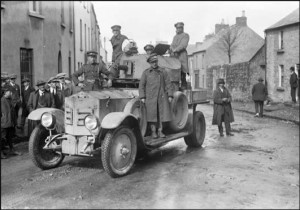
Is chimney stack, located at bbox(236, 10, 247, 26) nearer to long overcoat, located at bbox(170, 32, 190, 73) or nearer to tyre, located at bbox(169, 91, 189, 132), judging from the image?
long overcoat, located at bbox(170, 32, 190, 73)

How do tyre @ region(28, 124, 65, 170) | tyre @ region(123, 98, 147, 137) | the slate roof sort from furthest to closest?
the slate roof → tyre @ region(123, 98, 147, 137) → tyre @ region(28, 124, 65, 170)

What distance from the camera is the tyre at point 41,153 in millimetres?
7012

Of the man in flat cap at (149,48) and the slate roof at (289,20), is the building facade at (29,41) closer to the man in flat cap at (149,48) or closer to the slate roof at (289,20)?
the man in flat cap at (149,48)

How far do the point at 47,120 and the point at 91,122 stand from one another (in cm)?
98

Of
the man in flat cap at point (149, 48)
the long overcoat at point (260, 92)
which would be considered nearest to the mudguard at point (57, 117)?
the man in flat cap at point (149, 48)

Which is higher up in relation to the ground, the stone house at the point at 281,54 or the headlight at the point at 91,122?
the stone house at the point at 281,54

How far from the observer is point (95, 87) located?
7.82m

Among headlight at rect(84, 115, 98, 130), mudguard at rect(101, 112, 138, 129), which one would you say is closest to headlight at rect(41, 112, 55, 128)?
headlight at rect(84, 115, 98, 130)

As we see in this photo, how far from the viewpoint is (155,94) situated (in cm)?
775

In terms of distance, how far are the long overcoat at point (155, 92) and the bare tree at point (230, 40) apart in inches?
1368

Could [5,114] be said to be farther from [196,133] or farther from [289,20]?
[289,20]

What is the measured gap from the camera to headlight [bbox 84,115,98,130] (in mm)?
6539

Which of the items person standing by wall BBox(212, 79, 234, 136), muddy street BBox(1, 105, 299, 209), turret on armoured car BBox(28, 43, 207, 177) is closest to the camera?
muddy street BBox(1, 105, 299, 209)

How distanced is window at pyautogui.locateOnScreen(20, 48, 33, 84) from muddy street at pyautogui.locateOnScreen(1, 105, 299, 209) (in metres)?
4.68
